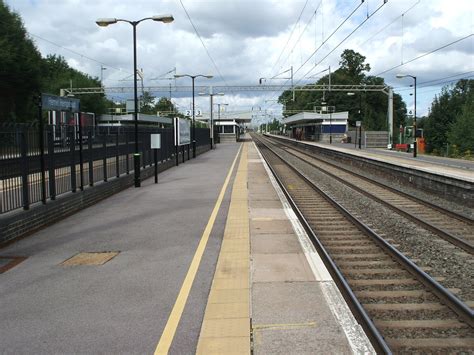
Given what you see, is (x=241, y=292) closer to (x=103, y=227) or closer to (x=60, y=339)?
(x=60, y=339)

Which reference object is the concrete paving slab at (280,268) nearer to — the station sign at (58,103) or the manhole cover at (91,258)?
the manhole cover at (91,258)

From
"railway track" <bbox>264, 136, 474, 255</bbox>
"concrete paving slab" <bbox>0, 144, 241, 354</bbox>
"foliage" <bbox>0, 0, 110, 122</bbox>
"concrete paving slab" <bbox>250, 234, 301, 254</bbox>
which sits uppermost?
"foliage" <bbox>0, 0, 110, 122</bbox>

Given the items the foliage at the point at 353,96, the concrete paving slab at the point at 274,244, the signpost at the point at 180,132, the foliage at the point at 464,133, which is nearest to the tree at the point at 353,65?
the foliage at the point at 353,96

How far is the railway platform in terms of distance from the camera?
4805 millimetres

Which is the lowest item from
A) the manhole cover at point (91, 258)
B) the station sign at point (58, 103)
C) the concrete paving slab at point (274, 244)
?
the manhole cover at point (91, 258)

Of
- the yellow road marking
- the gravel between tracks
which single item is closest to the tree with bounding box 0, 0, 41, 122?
the gravel between tracks

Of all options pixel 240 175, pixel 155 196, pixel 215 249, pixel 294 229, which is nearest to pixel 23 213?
pixel 215 249

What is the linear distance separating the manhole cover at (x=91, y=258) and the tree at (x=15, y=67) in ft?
130

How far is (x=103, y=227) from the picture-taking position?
1102 cm

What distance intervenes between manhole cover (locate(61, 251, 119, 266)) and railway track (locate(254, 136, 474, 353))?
139 inches

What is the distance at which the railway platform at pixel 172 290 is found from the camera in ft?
15.8

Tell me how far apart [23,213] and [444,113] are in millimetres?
76358

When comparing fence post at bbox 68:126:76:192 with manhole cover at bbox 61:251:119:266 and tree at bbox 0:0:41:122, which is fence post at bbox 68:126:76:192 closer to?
manhole cover at bbox 61:251:119:266

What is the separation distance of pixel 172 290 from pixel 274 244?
299 centimetres
